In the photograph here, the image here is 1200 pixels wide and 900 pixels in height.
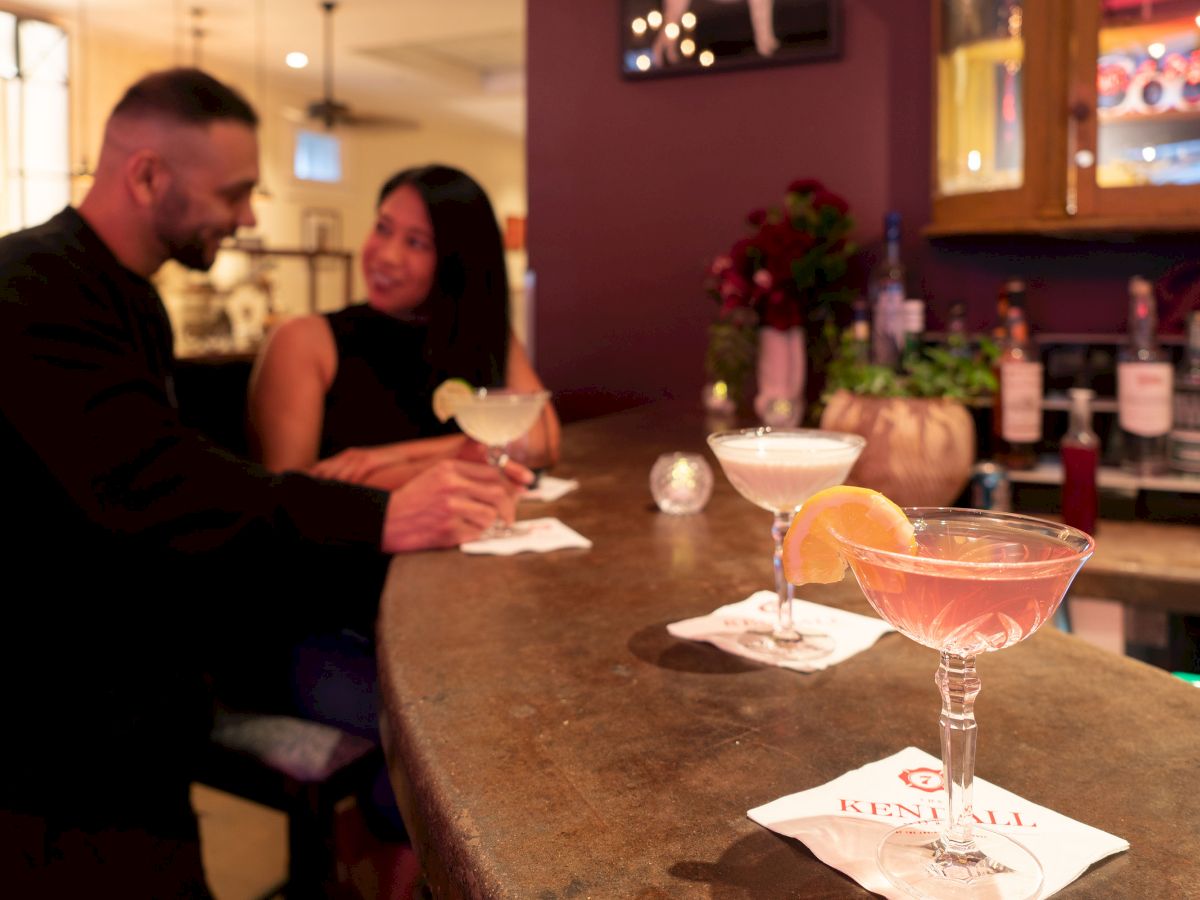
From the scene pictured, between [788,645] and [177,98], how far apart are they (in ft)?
5.29

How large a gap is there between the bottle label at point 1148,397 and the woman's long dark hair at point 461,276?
1435mm

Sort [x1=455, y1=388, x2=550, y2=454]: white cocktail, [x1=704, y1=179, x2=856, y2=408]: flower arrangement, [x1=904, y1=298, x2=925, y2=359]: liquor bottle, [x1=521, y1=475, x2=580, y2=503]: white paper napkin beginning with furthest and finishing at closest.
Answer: [x1=704, y1=179, x2=856, y2=408]: flower arrangement < [x1=904, y1=298, x2=925, y2=359]: liquor bottle < [x1=521, y1=475, x2=580, y2=503]: white paper napkin < [x1=455, y1=388, x2=550, y2=454]: white cocktail

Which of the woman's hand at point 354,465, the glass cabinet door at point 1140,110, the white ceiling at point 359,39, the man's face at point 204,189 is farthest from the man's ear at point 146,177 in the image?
the white ceiling at point 359,39

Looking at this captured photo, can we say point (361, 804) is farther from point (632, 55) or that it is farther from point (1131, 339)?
point (632, 55)

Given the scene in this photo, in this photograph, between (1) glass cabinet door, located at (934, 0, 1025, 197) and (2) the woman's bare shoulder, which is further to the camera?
(1) glass cabinet door, located at (934, 0, 1025, 197)

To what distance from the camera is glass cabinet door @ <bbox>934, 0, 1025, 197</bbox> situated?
91.9 inches

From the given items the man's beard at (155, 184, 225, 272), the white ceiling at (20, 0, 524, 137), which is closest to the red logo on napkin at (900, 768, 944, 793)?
the man's beard at (155, 184, 225, 272)

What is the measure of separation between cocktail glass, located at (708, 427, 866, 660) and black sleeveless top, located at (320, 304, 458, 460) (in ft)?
4.36

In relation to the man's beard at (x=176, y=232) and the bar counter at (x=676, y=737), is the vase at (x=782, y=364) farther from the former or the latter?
the bar counter at (x=676, y=737)

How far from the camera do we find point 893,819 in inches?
27.0

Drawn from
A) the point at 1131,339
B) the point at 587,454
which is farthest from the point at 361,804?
the point at 1131,339

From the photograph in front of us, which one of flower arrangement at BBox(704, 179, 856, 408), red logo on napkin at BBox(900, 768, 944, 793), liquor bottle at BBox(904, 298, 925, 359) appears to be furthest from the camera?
flower arrangement at BBox(704, 179, 856, 408)

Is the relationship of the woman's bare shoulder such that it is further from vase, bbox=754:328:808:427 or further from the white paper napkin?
vase, bbox=754:328:808:427

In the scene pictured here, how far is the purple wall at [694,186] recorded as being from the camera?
9.29 ft
